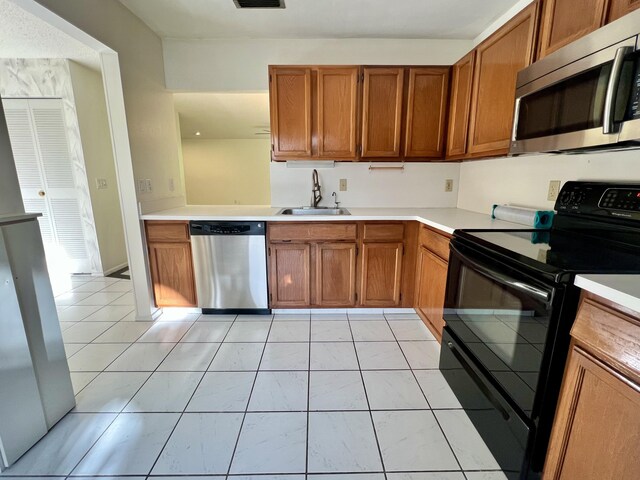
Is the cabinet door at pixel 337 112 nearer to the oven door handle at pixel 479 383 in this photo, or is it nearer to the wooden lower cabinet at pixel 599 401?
the oven door handle at pixel 479 383

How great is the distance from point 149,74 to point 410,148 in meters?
A: 2.34

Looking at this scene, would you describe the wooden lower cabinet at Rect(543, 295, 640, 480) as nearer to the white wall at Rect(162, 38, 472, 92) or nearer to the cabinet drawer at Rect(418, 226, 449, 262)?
the cabinet drawer at Rect(418, 226, 449, 262)

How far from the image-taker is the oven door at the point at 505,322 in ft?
3.24

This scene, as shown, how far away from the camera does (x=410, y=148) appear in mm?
2559

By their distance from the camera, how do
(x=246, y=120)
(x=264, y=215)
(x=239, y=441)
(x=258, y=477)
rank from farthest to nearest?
(x=246, y=120), (x=264, y=215), (x=239, y=441), (x=258, y=477)

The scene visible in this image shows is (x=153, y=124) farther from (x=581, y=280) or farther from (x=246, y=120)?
(x=246, y=120)

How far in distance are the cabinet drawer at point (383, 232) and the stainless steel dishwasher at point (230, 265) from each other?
0.86m

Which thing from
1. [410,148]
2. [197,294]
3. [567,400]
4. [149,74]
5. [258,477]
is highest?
[149,74]

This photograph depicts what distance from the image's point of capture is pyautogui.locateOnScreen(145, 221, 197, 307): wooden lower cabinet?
2.42m

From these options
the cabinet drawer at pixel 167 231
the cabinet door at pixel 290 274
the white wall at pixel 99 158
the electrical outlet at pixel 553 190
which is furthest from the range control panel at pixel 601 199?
the white wall at pixel 99 158

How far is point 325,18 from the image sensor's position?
2.30 m

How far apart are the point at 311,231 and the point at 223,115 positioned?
4304 millimetres

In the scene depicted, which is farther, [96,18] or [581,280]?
[96,18]

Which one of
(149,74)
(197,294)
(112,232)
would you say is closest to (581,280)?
(197,294)
